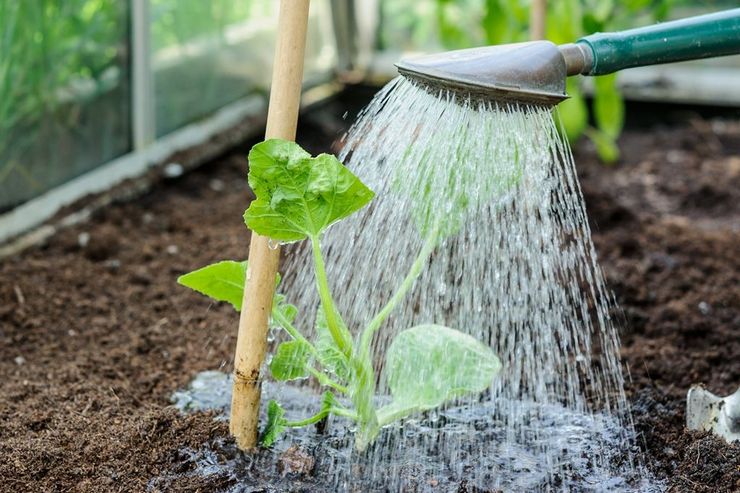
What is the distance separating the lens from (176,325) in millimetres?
2311

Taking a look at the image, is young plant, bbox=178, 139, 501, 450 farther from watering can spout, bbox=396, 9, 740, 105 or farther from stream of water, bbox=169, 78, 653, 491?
watering can spout, bbox=396, 9, 740, 105

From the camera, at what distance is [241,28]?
12.4 feet

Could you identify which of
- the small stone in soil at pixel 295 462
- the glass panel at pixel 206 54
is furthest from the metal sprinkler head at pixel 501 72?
the glass panel at pixel 206 54

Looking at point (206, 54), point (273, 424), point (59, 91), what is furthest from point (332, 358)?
point (206, 54)

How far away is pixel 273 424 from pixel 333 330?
227 millimetres

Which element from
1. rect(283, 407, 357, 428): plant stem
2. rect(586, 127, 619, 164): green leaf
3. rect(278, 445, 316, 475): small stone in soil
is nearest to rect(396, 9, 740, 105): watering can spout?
rect(283, 407, 357, 428): plant stem

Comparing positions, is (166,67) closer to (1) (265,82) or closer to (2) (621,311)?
(1) (265,82)

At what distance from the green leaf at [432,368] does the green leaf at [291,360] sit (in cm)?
17

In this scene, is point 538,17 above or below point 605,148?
above

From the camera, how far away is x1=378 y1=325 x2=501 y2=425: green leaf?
170 cm

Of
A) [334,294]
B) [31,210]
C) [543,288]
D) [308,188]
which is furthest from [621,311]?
[31,210]

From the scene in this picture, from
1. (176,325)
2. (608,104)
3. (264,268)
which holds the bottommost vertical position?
(176,325)

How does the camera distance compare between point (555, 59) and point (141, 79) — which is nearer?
point (555, 59)

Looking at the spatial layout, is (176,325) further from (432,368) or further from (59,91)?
(59,91)
